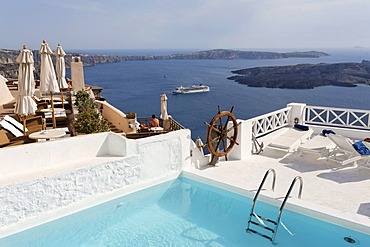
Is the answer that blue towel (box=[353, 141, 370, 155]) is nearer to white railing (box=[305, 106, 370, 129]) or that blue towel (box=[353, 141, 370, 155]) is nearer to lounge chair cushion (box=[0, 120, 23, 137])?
white railing (box=[305, 106, 370, 129])

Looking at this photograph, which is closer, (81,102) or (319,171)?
(319,171)

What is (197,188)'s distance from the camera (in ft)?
22.8

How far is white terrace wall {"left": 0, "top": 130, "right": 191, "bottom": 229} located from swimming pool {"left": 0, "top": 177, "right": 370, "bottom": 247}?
35 cm

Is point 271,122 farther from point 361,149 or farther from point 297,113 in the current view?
point 361,149

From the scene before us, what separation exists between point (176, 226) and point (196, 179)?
172cm

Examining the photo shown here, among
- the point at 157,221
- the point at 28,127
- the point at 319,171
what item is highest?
the point at 28,127

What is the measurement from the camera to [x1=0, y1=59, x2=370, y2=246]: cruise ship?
17.0ft

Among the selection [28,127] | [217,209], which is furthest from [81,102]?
[217,209]

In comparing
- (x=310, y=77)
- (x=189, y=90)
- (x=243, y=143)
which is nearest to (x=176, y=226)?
(x=243, y=143)

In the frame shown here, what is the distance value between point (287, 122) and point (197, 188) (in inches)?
204

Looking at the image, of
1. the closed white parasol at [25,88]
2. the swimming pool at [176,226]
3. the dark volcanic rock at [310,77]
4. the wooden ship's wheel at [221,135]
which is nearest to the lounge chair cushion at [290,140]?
the wooden ship's wheel at [221,135]

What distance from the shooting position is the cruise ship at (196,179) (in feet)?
17.0

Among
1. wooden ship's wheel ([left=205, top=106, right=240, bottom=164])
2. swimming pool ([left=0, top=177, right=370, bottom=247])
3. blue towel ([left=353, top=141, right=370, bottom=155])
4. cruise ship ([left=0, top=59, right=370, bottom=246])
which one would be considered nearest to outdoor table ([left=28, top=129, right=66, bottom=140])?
cruise ship ([left=0, top=59, right=370, bottom=246])

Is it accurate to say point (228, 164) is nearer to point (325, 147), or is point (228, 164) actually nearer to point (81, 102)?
point (325, 147)
